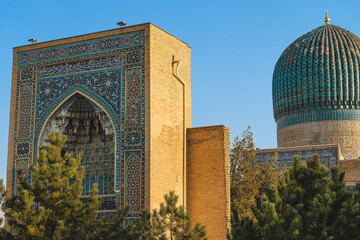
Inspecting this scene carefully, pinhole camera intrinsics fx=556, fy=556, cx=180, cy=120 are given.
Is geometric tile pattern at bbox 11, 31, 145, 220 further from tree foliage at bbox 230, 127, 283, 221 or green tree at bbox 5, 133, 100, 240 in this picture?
tree foliage at bbox 230, 127, 283, 221

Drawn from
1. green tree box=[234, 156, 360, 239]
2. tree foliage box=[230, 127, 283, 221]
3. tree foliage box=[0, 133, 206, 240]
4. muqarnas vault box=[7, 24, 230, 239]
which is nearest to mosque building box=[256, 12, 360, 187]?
tree foliage box=[230, 127, 283, 221]

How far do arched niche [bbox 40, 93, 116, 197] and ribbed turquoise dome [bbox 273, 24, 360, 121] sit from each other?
412 inches

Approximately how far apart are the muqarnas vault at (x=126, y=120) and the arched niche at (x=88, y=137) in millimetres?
20

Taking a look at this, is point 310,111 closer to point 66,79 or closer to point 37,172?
point 66,79

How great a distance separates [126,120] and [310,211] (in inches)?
167

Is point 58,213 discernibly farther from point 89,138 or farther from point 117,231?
point 89,138

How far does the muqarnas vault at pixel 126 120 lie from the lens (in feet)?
31.6

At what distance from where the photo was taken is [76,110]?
424 inches

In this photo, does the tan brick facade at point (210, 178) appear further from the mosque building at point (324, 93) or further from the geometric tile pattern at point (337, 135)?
the geometric tile pattern at point (337, 135)

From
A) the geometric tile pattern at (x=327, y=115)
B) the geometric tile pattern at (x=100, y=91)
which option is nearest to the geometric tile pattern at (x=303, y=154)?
the geometric tile pattern at (x=327, y=115)

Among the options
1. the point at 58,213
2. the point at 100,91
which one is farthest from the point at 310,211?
the point at 100,91

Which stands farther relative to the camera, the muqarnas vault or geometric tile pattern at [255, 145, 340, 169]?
geometric tile pattern at [255, 145, 340, 169]

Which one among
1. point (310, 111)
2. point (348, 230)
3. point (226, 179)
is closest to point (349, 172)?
point (310, 111)

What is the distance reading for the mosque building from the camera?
19.0 meters
